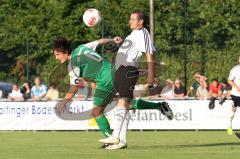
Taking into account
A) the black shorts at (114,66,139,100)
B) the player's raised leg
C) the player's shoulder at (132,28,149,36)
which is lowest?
the player's raised leg

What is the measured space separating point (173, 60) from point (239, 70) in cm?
970

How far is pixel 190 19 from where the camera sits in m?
34.3

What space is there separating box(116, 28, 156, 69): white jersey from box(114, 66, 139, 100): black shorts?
0.53ft

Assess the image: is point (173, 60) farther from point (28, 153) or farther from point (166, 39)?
point (28, 153)

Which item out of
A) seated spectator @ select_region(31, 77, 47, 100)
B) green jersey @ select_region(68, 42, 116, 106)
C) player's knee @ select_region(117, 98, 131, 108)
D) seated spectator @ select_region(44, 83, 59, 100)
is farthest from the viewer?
seated spectator @ select_region(31, 77, 47, 100)

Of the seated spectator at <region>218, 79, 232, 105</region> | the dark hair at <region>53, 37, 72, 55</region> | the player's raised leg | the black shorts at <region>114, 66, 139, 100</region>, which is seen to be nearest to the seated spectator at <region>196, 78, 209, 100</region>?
the seated spectator at <region>218, 79, 232, 105</region>

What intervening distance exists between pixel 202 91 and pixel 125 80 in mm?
13727

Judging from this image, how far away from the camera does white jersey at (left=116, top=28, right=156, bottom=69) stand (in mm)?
15859

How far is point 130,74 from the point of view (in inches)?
634

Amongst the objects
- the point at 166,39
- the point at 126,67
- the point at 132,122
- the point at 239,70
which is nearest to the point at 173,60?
the point at 166,39

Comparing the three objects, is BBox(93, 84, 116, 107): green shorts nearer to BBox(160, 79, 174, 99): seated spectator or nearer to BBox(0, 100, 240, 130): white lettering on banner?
BBox(0, 100, 240, 130): white lettering on banner

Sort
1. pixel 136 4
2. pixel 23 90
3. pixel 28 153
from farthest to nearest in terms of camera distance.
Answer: pixel 136 4
pixel 23 90
pixel 28 153

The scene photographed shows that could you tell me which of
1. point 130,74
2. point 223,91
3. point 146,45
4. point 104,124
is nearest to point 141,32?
point 146,45

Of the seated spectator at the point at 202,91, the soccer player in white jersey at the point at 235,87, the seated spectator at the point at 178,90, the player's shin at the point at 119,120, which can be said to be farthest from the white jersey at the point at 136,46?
the seated spectator at the point at 178,90
